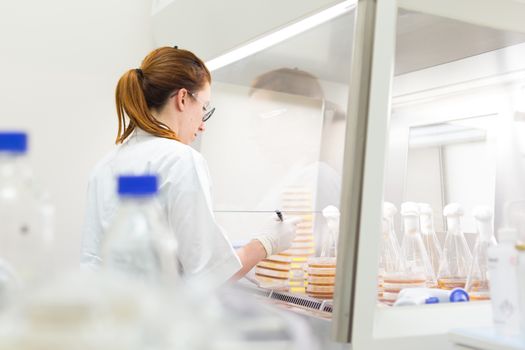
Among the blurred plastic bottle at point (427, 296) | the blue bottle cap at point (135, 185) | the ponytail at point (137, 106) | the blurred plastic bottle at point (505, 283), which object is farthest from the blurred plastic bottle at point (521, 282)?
the ponytail at point (137, 106)

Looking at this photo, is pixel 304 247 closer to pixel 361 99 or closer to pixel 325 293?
pixel 325 293

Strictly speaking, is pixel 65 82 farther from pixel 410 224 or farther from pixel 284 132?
pixel 410 224

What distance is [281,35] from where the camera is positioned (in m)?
1.78

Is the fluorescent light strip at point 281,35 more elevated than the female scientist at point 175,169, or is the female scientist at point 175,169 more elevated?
the fluorescent light strip at point 281,35

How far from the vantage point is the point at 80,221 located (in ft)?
8.05

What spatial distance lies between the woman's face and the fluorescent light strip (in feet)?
0.82

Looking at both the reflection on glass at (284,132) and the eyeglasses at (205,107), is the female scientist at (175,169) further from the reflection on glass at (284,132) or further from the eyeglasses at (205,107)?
the reflection on glass at (284,132)

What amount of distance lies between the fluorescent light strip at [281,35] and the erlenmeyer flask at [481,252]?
2.58ft

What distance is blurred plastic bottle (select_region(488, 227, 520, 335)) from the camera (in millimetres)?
1046

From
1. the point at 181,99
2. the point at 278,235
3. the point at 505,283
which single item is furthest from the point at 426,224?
the point at 181,99

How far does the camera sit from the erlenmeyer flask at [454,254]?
1753mm

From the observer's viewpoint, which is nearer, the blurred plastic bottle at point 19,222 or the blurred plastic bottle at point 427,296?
the blurred plastic bottle at point 19,222

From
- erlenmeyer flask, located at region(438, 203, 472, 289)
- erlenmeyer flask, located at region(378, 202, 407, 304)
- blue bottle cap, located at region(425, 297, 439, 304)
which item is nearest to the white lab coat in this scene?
erlenmeyer flask, located at region(378, 202, 407, 304)

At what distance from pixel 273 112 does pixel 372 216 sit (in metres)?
0.79
